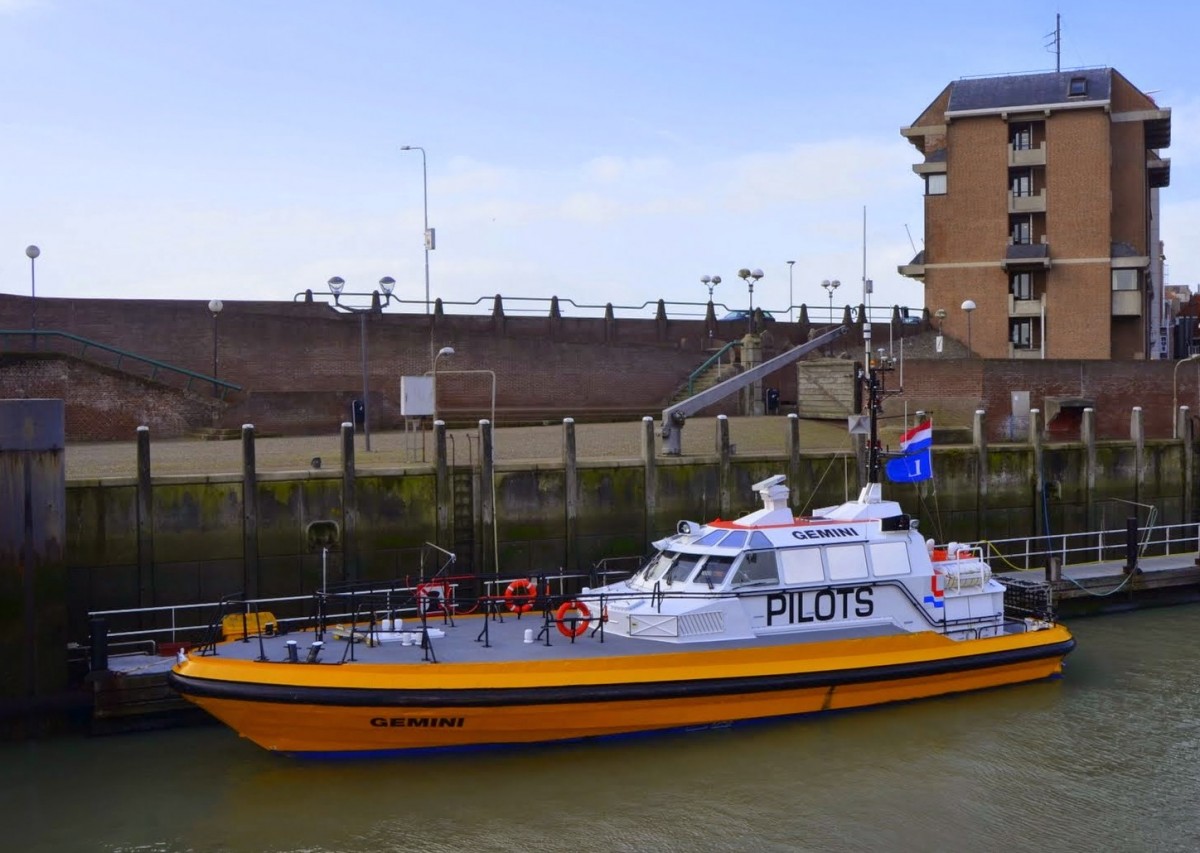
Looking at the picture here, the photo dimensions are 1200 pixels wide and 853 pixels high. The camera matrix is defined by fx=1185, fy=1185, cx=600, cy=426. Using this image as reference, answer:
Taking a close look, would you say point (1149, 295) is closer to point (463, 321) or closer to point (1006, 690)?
point (463, 321)

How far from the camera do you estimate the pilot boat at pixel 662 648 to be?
1241 cm

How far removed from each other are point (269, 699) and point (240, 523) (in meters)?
4.19

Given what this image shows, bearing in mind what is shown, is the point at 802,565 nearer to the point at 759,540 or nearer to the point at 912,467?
the point at 759,540

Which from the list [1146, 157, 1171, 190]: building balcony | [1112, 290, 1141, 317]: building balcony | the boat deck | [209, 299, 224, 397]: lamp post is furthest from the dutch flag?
[1146, 157, 1171, 190]: building balcony

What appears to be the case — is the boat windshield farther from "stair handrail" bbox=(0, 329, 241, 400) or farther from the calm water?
"stair handrail" bbox=(0, 329, 241, 400)

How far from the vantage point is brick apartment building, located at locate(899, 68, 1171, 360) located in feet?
120

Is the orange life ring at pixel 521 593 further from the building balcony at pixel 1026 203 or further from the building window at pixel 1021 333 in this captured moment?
the building balcony at pixel 1026 203

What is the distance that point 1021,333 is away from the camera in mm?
38594

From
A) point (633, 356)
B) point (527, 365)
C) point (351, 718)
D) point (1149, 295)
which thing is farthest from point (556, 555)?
point (1149, 295)

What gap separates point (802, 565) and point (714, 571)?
1111 millimetres

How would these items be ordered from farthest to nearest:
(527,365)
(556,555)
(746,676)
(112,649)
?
(527,365)
(556,555)
(112,649)
(746,676)

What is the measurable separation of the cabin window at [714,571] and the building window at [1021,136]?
2811 centimetres

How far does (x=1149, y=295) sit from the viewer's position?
41.9 metres

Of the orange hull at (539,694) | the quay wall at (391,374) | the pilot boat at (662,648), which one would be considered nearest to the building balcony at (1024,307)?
the quay wall at (391,374)
